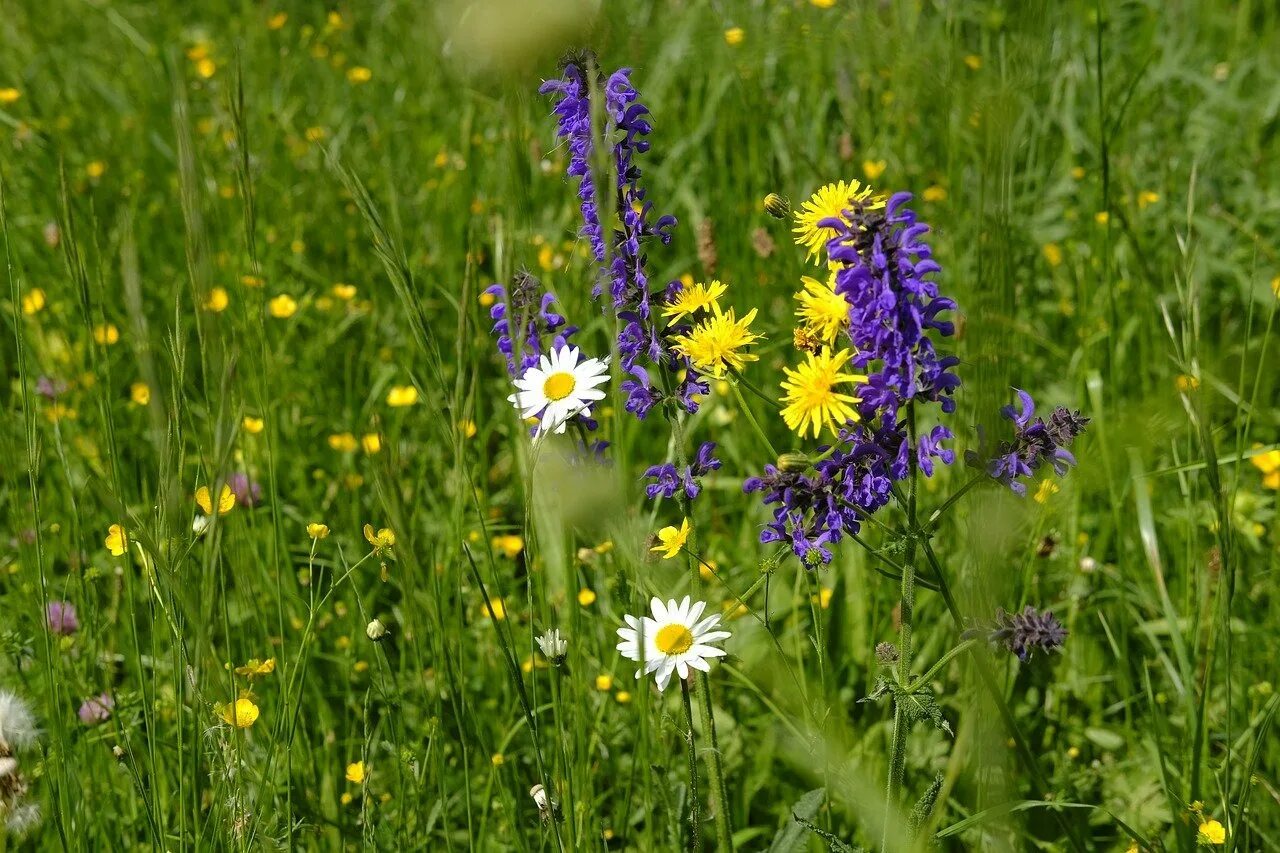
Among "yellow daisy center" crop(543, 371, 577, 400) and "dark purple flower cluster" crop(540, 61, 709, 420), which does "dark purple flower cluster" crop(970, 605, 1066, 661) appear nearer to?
"dark purple flower cluster" crop(540, 61, 709, 420)

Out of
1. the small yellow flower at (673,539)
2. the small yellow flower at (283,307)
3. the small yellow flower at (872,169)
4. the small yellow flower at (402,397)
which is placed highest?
the small yellow flower at (872,169)

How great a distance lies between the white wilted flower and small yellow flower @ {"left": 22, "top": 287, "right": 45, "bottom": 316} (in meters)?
2.15

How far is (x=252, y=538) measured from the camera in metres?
2.01

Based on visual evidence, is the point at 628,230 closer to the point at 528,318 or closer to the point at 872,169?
the point at 528,318

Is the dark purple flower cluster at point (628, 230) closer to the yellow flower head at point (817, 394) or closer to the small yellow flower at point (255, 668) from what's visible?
the yellow flower head at point (817, 394)

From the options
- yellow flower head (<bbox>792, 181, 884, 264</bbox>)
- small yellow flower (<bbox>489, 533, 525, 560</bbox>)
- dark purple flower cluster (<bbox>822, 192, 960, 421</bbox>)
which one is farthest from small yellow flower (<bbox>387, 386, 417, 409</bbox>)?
dark purple flower cluster (<bbox>822, 192, 960, 421</bbox>)

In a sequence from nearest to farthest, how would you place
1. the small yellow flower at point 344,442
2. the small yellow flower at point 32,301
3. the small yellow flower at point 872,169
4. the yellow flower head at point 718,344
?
1. the yellow flower head at point 718,344
2. the small yellow flower at point 344,442
3. the small yellow flower at point 32,301
4. the small yellow flower at point 872,169

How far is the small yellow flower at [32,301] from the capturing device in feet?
9.49

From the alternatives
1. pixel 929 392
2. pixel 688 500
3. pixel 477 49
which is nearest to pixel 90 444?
pixel 688 500

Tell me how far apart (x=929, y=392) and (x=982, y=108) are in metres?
0.42

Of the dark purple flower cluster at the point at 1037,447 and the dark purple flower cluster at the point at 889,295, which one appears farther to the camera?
the dark purple flower cluster at the point at 1037,447

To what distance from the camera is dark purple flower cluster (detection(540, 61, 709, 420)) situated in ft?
4.54

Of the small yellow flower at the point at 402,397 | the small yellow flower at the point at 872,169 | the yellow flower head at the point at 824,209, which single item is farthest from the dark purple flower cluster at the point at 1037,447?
the small yellow flower at the point at 872,169

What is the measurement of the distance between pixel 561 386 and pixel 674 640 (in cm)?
36
